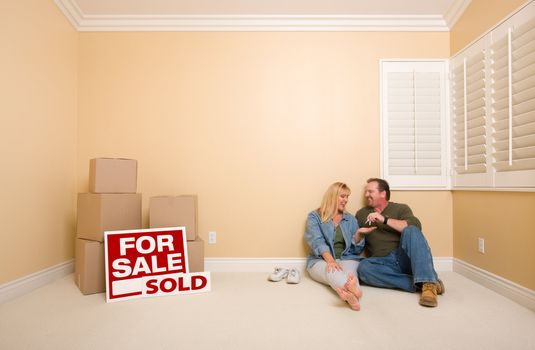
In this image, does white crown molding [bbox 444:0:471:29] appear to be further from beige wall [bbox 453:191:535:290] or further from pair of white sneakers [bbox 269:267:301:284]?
pair of white sneakers [bbox 269:267:301:284]

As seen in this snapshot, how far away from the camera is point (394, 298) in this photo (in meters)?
2.43

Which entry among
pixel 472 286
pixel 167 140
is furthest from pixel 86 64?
pixel 472 286

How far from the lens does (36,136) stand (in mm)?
2732

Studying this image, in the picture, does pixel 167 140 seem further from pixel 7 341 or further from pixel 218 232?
pixel 7 341

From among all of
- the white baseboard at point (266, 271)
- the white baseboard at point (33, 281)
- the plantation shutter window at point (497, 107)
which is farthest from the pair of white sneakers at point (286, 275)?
the white baseboard at point (33, 281)

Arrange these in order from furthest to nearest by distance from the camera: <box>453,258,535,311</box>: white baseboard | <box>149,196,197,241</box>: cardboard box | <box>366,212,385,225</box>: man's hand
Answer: <box>149,196,197,241</box>: cardboard box, <box>366,212,385,225</box>: man's hand, <box>453,258,535,311</box>: white baseboard

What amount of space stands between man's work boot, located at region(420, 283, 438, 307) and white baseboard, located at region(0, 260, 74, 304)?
2.88 m

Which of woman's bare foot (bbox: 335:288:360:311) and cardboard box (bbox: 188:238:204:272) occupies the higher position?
cardboard box (bbox: 188:238:204:272)

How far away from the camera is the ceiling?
3203 millimetres

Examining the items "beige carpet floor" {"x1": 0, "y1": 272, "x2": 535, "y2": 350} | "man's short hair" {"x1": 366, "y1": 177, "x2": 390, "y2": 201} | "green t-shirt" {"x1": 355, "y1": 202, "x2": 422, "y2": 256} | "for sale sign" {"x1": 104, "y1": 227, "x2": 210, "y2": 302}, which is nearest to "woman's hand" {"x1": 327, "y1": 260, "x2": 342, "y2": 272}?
"beige carpet floor" {"x1": 0, "y1": 272, "x2": 535, "y2": 350}

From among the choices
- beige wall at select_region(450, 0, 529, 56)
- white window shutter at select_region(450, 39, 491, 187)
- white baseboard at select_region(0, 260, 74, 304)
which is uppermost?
beige wall at select_region(450, 0, 529, 56)

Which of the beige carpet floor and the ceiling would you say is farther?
the ceiling

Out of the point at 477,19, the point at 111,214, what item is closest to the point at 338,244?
the point at 111,214

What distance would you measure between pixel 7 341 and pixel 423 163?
3.40 m
